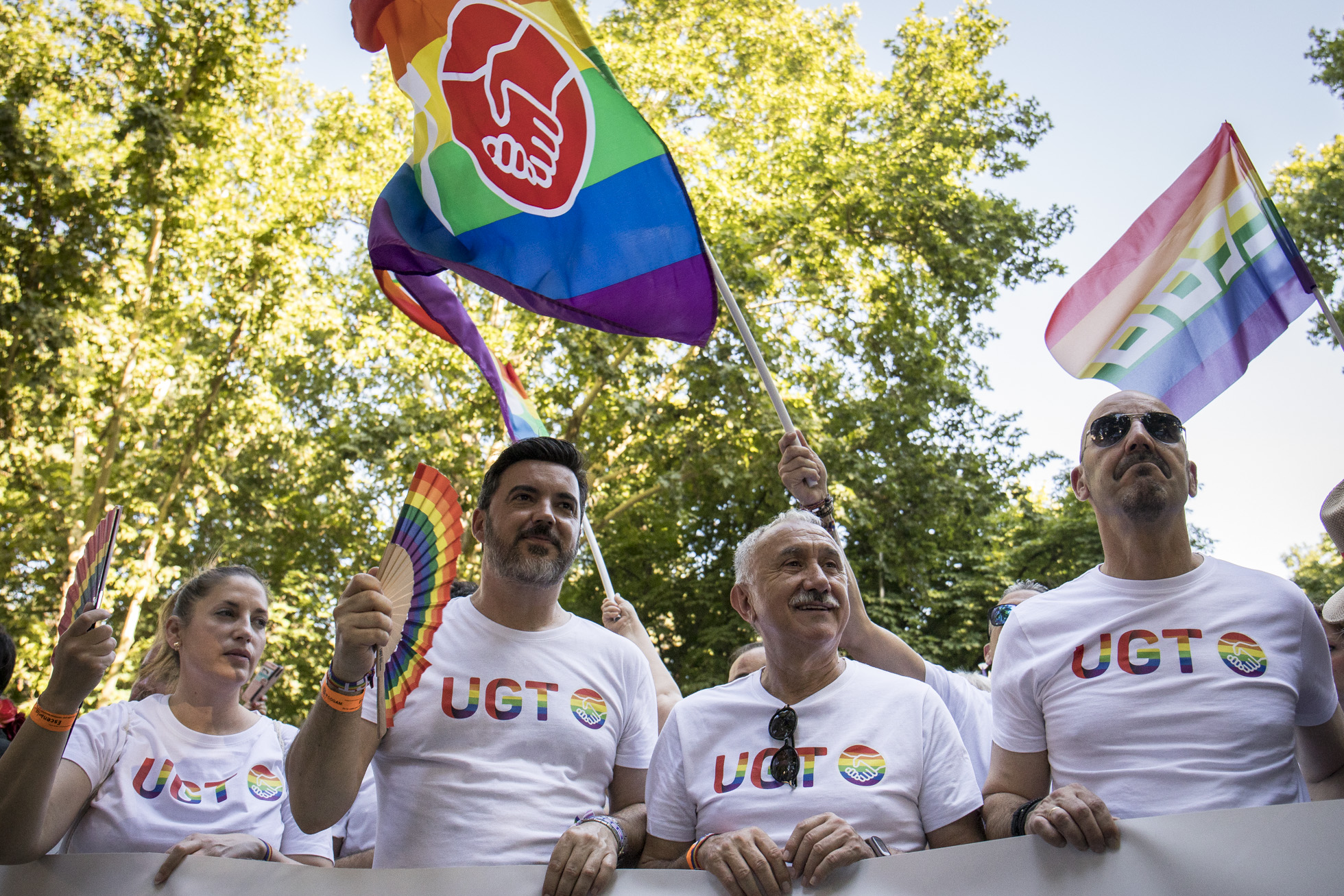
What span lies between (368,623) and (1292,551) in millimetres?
49865

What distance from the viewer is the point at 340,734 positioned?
2.43 metres

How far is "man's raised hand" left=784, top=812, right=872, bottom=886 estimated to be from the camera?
2182 millimetres

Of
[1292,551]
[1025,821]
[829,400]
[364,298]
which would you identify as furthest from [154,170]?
[1292,551]

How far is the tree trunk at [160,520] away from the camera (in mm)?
10750

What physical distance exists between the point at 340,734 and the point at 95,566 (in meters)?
0.86

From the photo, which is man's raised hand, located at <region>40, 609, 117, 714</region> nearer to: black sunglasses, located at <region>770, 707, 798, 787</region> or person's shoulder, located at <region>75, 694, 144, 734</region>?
person's shoulder, located at <region>75, 694, 144, 734</region>

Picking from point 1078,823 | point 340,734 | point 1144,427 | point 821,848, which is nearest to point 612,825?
point 821,848

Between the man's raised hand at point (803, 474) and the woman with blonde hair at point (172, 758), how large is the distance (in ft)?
6.20

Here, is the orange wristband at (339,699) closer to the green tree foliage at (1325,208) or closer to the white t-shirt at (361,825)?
the white t-shirt at (361,825)

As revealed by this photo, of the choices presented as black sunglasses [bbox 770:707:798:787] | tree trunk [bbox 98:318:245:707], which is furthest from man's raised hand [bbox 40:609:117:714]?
tree trunk [bbox 98:318:245:707]

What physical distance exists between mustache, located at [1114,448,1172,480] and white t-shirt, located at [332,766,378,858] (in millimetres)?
2600

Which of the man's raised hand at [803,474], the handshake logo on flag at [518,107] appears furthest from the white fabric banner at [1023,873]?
the handshake logo on flag at [518,107]

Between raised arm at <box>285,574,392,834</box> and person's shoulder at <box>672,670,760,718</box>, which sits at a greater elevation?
person's shoulder at <box>672,670,760,718</box>

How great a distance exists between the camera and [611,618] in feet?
15.8
